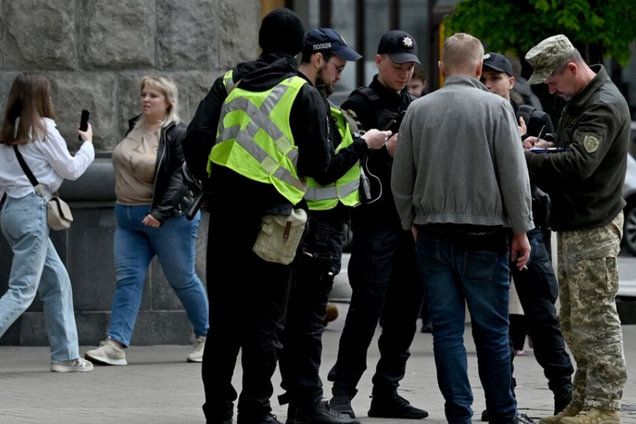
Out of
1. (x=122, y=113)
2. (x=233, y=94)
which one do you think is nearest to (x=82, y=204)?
(x=122, y=113)

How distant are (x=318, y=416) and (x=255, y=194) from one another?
46.4 inches

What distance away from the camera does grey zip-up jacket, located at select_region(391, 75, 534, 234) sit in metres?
6.32

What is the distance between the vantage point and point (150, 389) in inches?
329

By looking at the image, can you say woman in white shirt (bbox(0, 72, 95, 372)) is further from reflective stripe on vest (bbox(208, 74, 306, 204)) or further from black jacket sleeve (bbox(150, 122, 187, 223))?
reflective stripe on vest (bbox(208, 74, 306, 204))

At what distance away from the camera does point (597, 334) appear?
22.7 ft

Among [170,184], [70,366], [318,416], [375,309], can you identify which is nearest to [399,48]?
[375,309]

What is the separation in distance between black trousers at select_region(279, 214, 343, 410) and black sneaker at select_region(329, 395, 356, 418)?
343 mm

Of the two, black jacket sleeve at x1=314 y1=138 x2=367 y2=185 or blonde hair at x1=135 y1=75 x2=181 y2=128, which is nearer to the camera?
black jacket sleeve at x1=314 y1=138 x2=367 y2=185

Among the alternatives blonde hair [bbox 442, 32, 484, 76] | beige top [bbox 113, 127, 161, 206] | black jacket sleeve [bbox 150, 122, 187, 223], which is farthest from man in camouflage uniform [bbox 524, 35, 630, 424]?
beige top [bbox 113, 127, 161, 206]

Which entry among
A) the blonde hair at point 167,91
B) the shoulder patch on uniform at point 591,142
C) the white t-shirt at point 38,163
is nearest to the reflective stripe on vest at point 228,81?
the shoulder patch on uniform at point 591,142

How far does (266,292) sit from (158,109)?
3293 mm

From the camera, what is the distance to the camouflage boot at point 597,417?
6910 millimetres

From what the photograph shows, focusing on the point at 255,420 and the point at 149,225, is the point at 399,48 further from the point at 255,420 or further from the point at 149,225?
the point at 149,225

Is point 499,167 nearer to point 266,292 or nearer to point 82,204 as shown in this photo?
point 266,292
